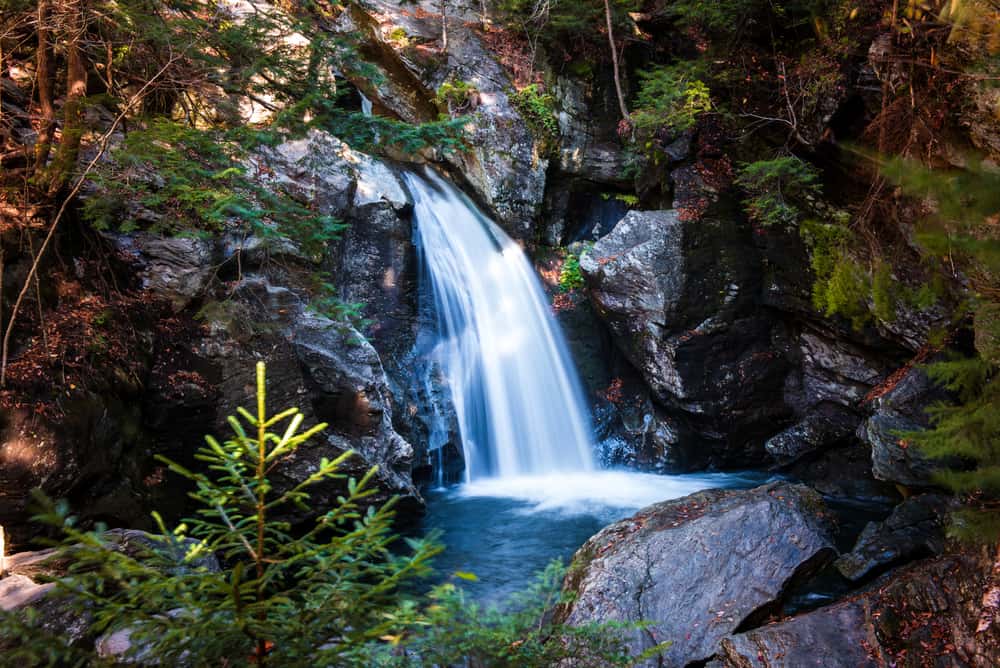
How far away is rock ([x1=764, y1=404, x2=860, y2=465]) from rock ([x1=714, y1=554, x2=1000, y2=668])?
21.3 feet

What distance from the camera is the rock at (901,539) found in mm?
6492

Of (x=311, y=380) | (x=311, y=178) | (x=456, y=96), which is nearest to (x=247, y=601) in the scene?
(x=311, y=380)

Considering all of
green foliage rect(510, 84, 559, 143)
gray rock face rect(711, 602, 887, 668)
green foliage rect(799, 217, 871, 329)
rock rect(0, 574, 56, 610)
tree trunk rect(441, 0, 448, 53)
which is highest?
tree trunk rect(441, 0, 448, 53)

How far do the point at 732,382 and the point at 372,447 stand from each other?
24.4 feet

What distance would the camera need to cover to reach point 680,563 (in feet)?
17.6

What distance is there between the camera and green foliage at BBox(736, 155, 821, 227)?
968 cm

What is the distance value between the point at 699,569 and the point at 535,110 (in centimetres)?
1281

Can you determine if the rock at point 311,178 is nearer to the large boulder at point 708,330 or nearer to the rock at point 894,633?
the large boulder at point 708,330

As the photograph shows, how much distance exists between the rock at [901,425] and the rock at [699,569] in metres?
2.77

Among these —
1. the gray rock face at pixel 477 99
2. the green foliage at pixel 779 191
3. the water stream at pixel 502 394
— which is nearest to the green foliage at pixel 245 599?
the water stream at pixel 502 394

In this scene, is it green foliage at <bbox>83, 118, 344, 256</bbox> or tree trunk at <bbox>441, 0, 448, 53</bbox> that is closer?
green foliage at <bbox>83, 118, 344, 256</bbox>

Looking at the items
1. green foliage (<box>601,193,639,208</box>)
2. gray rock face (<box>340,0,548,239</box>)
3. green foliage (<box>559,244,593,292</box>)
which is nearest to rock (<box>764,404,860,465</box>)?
green foliage (<box>559,244,593,292</box>)

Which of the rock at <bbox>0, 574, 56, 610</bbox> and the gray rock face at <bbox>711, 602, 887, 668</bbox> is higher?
the rock at <bbox>0, 574, 56, 610</bbox>

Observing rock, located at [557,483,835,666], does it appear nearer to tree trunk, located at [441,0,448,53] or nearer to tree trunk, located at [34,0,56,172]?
tree trunk, located at [34,0,56,172]
